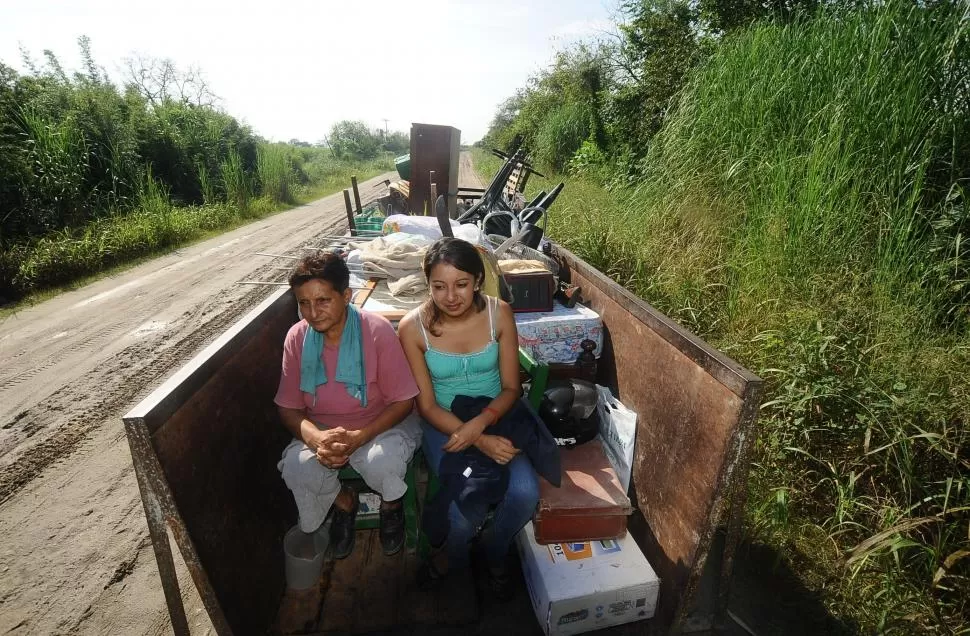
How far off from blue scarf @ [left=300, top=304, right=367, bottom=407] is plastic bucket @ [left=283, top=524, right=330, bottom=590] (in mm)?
575

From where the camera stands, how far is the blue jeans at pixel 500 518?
1.87 m

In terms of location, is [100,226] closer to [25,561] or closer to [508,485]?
[25,561]

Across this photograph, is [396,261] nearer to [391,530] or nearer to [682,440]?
[391,530]

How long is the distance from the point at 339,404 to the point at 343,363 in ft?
0.63

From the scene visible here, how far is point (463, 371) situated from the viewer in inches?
81.4

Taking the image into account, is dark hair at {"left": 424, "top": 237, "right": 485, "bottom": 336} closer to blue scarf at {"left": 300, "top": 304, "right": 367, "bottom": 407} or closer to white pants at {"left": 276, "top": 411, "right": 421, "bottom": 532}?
blue scarf at {"left": 300, "top": 304, "right": 367, "bottom": 407}

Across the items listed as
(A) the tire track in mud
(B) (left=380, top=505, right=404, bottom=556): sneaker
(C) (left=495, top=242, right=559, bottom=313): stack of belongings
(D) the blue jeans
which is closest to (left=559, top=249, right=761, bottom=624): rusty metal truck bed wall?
(D) the blue jeans

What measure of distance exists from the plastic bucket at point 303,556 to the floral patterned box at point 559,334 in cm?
146

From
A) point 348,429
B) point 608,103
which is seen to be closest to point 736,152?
point 348,429

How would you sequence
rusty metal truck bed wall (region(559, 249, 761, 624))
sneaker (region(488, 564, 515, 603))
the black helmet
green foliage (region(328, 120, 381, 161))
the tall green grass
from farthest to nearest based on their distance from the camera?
green foliage (region(328, 120, 381, 161)), the tall green grass, the black helmet, sneaker (region(488, 564, 515, 603)), rusty metal truck bed wall (region(559, 249, 761, 624))

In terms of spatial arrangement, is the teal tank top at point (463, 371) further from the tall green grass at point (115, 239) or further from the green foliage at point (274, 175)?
the green foliage at point (274, 175)

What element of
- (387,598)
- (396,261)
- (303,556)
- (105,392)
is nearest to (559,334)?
(396,261)

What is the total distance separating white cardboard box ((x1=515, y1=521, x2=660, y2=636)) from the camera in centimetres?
172

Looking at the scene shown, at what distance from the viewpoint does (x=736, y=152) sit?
12.6 ft
